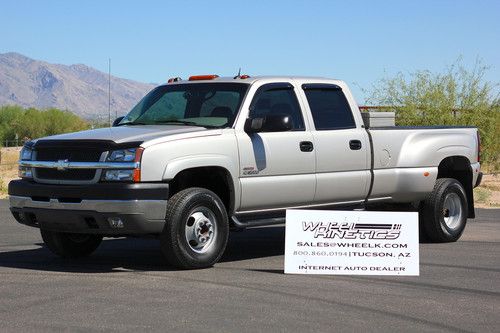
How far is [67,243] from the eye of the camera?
36.9 feet

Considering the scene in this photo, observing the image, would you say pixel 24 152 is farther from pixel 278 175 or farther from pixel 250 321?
pixel 250 321

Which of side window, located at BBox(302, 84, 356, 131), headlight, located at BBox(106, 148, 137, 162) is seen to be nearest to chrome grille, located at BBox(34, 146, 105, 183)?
headlight, located at BBox(106, 148, 137, 162)

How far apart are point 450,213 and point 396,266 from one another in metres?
3.54

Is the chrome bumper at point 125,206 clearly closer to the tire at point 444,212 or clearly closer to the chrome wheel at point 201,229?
the chrome wheel at point 201,229

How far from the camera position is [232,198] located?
10570 mm

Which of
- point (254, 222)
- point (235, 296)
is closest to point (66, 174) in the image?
point (254, 222)

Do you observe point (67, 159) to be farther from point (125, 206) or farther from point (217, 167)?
point (217, 167)

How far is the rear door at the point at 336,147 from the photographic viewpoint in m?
11.4

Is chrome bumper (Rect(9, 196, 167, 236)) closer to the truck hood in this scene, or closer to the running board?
the truck hood

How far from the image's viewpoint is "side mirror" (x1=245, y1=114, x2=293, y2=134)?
10.7m

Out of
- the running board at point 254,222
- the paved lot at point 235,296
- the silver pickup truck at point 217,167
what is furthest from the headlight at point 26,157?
the running board at point 254,222

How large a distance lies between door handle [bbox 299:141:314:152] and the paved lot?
1289 mm

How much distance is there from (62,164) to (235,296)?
8.59 ft

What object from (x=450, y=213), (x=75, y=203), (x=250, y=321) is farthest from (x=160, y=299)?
(x=450, y=213)
